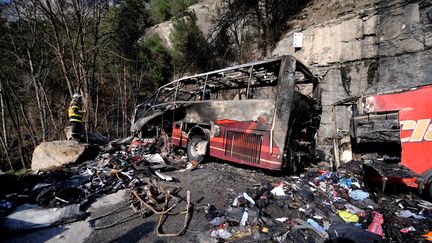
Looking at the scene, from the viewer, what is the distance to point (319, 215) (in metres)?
3.13

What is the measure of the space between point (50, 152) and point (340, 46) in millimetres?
10904

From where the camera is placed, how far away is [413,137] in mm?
3674

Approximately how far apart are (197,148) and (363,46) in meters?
7.56

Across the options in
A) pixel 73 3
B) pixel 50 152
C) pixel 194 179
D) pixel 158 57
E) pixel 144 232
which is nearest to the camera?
pixel 144 232

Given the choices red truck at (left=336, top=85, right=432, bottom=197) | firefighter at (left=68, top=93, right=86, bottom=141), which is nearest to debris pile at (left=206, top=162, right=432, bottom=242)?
red truck at (left=336, top=85, right=432, bottom=197)

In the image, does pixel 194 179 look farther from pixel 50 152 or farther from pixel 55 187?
pixel 50 152

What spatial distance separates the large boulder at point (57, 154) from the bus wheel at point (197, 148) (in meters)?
3.15

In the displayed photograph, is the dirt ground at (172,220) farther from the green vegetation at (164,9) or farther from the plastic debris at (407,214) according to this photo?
the green vegetation at (164,9)

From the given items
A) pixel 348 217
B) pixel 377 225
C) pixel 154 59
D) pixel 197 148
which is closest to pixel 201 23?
pixel 154 59

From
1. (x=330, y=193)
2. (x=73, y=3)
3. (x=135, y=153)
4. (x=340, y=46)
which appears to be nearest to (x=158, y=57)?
(x=73, y=3)

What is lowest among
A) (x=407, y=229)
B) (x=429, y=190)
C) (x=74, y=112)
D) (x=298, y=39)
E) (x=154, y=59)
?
(x=407, y=229)

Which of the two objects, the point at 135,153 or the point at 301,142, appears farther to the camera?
the point at 135,153

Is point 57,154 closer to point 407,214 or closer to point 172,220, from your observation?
point 172,220

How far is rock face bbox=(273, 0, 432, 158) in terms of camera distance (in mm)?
6969
